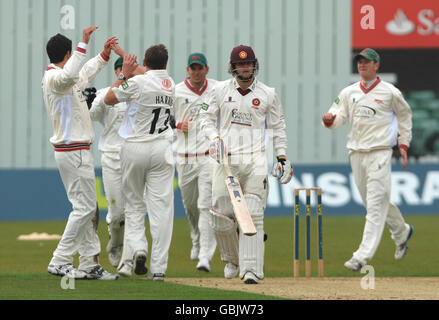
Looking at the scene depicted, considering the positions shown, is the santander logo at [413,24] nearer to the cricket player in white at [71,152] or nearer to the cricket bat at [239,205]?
the cricket bat at [239,205]

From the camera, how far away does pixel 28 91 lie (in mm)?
22484

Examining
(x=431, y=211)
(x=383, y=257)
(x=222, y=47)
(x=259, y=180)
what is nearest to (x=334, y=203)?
(x=431, y=211)

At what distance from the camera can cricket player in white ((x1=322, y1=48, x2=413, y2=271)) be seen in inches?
426

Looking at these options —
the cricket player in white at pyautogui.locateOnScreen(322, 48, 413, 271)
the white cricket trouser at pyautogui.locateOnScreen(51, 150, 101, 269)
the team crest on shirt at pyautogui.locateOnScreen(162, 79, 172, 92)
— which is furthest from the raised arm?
the cricket player in white at pyautogui.locateOnScreen(322, 48, 413, 271)

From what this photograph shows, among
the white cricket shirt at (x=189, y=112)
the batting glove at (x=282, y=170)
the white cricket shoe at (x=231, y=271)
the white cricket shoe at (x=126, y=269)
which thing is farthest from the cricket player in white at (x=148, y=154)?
the white cricket shirt at (x=189, y=112)

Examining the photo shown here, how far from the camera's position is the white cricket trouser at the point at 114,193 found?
10.5 meters

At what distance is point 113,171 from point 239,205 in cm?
236

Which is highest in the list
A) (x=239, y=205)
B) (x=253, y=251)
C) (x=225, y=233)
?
(x=239, y=205)

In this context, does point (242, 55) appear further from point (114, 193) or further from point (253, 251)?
point (114, 193)

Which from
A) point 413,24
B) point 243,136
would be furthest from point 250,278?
point 413,24

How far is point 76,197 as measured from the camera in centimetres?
894

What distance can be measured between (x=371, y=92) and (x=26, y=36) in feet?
42.7

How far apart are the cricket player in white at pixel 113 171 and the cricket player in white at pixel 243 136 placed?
1.61 meters
